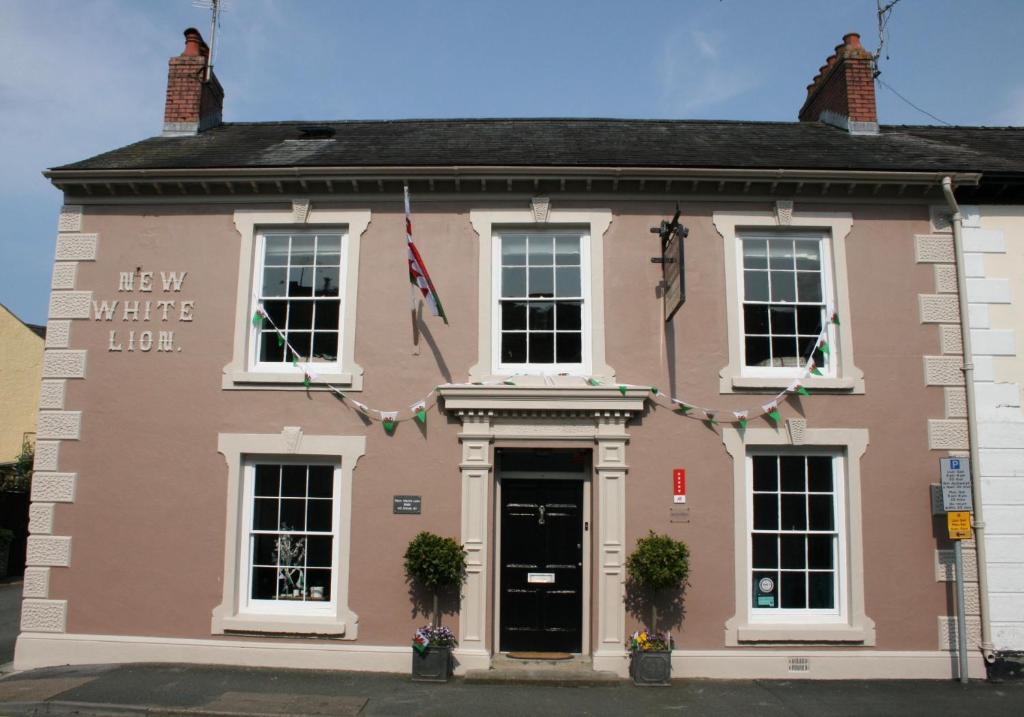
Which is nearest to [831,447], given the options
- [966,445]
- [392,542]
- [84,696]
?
[966,445]

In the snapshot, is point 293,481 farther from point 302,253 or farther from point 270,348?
point 302,253

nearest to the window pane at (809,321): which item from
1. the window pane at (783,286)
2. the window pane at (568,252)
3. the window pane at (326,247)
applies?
the window pane at (783,286)

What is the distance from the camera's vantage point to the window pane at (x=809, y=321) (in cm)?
960

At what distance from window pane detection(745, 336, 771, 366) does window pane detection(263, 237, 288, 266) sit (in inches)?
244

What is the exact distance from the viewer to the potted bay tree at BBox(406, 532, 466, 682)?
8.58 meters

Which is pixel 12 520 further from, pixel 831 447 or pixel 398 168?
pixel 831 447

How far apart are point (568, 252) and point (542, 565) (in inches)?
160

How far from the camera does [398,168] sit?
31.1 feet

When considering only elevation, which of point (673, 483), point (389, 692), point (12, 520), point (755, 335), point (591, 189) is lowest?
point (389, 692)

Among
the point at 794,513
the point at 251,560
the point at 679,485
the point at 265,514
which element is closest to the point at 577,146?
the point at 679,485

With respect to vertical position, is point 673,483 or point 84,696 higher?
point 673,483

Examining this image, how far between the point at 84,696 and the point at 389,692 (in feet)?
10.4

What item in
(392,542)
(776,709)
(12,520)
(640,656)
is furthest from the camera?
(12,520)

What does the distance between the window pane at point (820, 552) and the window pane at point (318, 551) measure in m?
5.96
